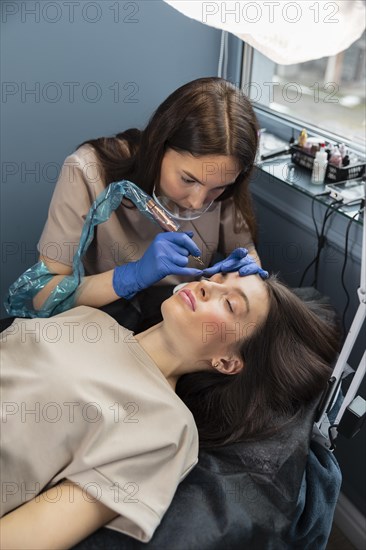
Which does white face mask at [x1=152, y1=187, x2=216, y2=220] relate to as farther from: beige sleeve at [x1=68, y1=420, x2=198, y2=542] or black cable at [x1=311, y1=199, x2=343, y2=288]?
beige sleeve at [x1=68, y1=420, x2=198, y2=542]

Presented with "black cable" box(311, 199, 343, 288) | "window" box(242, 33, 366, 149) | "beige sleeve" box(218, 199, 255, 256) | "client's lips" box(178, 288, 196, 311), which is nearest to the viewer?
"client's lips" box(178, 288, 196, 311)

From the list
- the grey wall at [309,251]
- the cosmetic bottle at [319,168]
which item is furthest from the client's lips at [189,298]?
the cosmetic bottle at [319,168]

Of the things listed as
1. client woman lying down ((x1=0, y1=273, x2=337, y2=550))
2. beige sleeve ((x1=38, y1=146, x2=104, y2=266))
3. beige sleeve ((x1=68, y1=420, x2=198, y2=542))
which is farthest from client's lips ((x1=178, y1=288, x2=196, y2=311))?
beige sleeve ((x1=38, y1=146, x2=104, y2=266))

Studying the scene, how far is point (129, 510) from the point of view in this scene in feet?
3.31

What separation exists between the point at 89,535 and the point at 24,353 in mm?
415

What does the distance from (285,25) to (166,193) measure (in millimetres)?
491

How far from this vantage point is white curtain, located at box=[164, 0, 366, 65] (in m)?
1.06

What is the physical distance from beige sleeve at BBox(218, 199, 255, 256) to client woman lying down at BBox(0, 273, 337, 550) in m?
0.34

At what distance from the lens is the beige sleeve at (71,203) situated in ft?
4.84

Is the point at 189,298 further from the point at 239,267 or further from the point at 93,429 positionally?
the point at 93,429

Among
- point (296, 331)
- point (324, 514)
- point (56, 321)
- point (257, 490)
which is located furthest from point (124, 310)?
point (324, 514)

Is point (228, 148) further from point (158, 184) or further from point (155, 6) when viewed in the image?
point (155, 6)

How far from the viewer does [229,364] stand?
131cm

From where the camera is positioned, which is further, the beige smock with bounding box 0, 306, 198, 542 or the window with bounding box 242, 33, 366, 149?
the window with bounding box 242, 33, 366, 149
